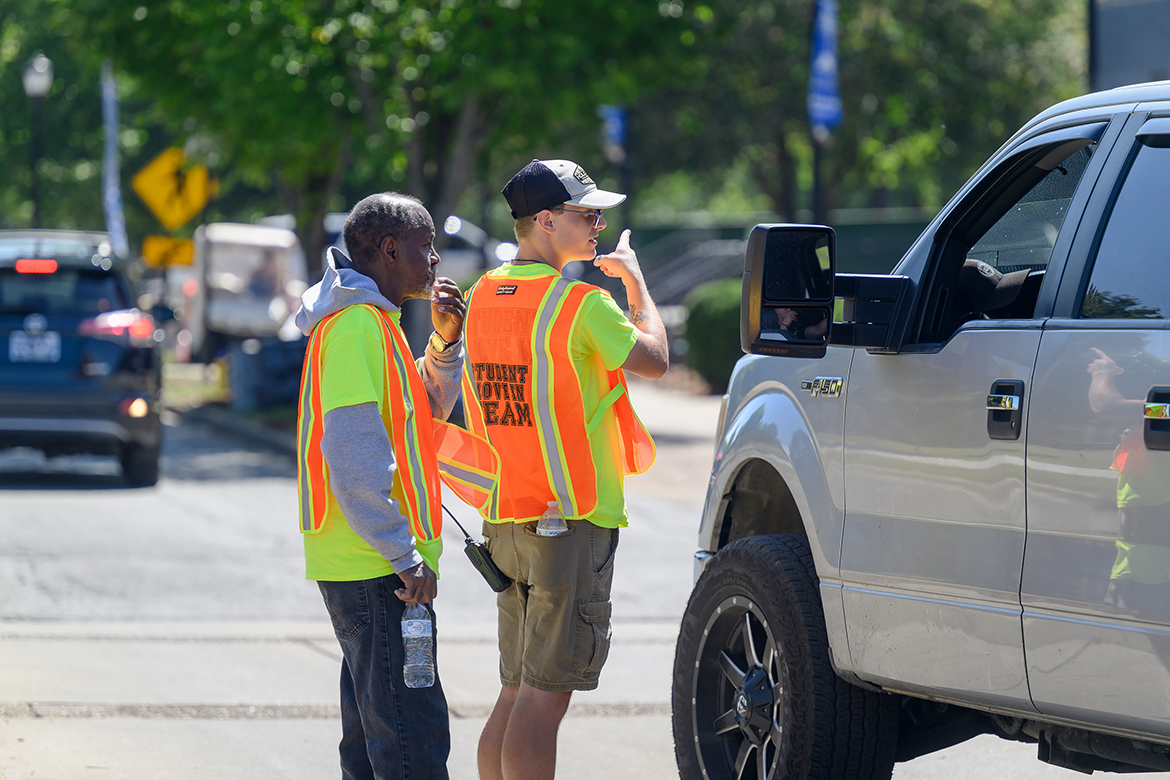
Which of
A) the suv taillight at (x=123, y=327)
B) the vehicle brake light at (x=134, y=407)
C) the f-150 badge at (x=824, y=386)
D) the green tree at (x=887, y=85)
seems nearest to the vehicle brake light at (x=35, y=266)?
the suv taillight at (x=123, y=327)

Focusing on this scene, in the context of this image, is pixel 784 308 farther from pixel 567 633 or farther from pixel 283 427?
pixel 283 427

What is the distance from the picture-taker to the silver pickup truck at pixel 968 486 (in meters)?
3.07

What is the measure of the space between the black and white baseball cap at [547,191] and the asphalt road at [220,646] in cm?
219

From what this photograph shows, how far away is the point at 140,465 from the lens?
1258 cm

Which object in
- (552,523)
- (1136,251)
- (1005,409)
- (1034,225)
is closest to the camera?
(1136,251)

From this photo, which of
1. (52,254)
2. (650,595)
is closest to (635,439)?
(650,595)

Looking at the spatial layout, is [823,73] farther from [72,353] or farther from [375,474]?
[375,474]

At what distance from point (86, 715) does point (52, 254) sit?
714 cm

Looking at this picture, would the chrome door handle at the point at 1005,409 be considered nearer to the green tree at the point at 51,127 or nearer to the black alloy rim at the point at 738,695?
the black alloy rim at the point at 738,695

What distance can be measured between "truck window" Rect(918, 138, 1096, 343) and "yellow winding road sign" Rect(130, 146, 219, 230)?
59.8 ft

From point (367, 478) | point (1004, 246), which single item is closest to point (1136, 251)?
point (1004, 246)

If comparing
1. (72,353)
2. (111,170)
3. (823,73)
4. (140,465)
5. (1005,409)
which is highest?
(823,73)

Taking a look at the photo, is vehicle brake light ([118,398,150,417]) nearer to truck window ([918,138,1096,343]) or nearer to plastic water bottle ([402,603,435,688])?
plastic water bottle ([402,603,435,688])

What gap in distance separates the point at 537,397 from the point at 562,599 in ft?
1.76
